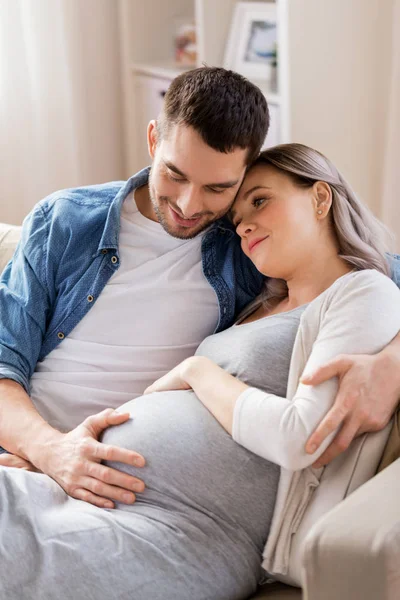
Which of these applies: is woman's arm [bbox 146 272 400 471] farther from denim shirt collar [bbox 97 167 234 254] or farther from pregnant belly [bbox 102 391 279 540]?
denim shirt collar [bbox 97 167 234 254]

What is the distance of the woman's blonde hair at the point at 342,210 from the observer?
1479mm

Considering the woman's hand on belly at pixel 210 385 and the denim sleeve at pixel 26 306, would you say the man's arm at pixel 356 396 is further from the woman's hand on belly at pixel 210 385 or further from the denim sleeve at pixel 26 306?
the denim sleeve at pixel 26 306

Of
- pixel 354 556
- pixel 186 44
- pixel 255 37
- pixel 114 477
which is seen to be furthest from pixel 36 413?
pixel 186 44

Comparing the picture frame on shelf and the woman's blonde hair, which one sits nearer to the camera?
the woman's blonde hair

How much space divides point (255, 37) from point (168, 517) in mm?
2030

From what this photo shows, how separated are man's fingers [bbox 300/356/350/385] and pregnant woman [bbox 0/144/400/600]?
0.02 metres

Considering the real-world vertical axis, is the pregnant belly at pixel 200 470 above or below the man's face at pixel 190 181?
below

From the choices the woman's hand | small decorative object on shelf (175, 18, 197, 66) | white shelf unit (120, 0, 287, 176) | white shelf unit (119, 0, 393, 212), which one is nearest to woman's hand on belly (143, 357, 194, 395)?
the woman's hand

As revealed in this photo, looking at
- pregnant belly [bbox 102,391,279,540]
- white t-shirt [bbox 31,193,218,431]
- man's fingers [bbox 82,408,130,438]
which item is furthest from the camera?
white t-shirt [bbox 31,193,218,431]

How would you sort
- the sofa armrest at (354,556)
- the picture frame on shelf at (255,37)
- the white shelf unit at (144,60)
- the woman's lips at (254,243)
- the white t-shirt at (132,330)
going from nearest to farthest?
1. the sofa armrest at (354,556)
2. the woman's lips at (254,243)
3. the white t-shirt at (132,330)
4. the picture frame on shelf at (255,37)
5. the white shelf unit at (144,60)

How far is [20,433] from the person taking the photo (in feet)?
4.91

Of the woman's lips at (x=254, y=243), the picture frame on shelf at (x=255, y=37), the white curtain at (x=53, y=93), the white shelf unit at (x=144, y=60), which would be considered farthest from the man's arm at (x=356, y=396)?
the white curtain at (x=53, y=93)

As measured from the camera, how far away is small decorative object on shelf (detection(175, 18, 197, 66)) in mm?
3281

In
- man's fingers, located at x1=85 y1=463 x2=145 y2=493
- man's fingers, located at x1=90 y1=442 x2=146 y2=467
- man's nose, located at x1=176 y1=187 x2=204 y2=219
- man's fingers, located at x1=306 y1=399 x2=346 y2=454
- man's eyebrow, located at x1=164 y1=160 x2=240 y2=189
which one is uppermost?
man's eyebrow, located at x1=164 y1=160 x2=240 y2=189
